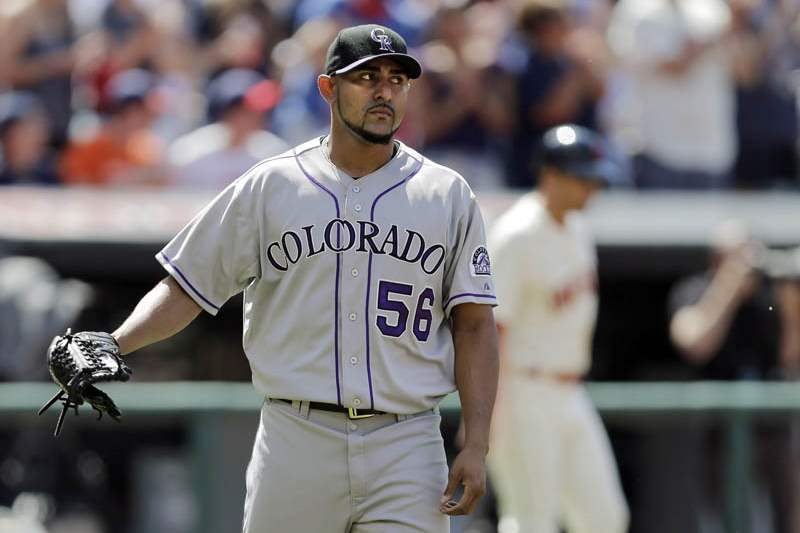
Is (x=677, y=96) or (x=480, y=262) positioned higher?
(x=677, y=96)

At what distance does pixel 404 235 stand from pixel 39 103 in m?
5.42

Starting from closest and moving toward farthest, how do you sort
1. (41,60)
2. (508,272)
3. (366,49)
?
(366,49)
(508,272)
(41,60)

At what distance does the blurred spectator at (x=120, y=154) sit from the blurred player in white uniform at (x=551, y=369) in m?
2.81

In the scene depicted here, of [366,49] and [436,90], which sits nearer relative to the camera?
[366,49]

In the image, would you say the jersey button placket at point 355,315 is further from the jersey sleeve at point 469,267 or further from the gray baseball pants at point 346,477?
the jersey sleeve at point 469,267

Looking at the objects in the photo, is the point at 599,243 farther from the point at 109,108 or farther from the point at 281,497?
the point at 281,497

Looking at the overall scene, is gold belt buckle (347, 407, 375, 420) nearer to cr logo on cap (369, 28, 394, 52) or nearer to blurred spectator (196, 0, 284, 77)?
cr logo on cap (369, 28, 394, 52)

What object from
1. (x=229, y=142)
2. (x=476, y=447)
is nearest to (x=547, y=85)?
(x=229, y=142)

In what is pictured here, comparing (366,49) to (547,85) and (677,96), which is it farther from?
(677,96)

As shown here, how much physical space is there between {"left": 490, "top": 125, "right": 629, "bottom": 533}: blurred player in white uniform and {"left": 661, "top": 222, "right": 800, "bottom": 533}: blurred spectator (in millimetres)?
925

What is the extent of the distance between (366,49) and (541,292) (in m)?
2.68

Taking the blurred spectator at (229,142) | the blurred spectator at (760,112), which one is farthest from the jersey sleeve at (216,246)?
the blurred spectator at (760,112)

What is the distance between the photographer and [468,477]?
3.54 meters

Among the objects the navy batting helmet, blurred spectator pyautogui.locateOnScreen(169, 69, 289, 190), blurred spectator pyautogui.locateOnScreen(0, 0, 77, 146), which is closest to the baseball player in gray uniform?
the navy batting helmet
